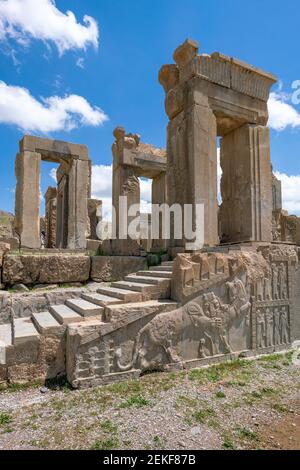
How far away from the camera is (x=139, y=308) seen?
380 cm

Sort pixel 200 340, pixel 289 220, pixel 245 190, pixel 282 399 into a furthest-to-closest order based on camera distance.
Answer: pixel 289 220, pixel 245 190, pixel 200 340, pixel 282 399

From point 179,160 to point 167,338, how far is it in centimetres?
398

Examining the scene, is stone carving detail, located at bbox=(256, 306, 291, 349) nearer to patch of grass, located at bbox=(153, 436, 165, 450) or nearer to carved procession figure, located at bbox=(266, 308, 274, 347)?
carved procession figure, located at bbox=(266, 308, 274, 347)

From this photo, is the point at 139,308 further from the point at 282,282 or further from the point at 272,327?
the point at 282,282

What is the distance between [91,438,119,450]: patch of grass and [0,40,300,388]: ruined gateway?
39.4 inches

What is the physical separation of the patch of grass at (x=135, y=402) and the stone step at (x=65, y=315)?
1.27 m

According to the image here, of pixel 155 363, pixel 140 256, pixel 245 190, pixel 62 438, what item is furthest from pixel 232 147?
pixel 62 438

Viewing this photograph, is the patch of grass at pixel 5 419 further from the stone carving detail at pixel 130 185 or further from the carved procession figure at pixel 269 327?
the stone carving detail at pixel 130 185

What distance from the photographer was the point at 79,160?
998 centimetres

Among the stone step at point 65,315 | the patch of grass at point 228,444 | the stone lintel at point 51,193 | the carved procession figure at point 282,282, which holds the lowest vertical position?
the patch of grass at point 228,444

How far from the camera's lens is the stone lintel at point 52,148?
9250mm

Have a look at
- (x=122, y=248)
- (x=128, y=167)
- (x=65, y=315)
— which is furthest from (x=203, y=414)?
(x=128, y=167)

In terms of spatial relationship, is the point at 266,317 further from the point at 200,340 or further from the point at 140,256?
the point at 140,256

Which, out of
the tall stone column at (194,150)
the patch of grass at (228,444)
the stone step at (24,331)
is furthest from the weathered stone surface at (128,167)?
the patch of grass at (228,444)
